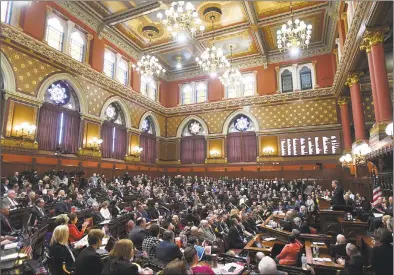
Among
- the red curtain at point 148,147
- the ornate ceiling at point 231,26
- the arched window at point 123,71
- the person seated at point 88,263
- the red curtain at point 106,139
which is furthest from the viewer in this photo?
the red curtain at point 148,147

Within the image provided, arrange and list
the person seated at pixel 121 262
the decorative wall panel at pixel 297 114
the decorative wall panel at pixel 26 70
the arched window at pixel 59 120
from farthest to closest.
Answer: the decorative wall panel at pixel 297 114
the arched window at pixel 59 120
the decorative wall panel at pixel 26 70
the person seated at pixel 121 262

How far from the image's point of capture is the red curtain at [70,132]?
44.6 feet

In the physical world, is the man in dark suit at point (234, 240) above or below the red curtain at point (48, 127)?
below

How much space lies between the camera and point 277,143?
62.2ft

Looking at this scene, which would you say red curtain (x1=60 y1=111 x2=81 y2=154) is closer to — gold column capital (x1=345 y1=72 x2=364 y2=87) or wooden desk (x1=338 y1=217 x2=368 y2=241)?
wooden desk (x1=338 y1=217 x2=368 y2=241)

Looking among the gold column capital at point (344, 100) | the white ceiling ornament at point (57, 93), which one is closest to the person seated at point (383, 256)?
the gold column capital at point (344, 100)

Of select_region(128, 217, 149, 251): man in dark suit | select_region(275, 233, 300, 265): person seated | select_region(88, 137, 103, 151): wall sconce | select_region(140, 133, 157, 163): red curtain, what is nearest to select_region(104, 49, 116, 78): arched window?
select_region(88, 137, 103, 151): wall sconce

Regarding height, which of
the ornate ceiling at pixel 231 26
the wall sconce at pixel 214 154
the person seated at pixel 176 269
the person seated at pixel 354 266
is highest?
the ornate ceiling at pixel 231 26

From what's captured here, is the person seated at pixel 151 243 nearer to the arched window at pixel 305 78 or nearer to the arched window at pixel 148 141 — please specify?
the arched window at pixel 148 141

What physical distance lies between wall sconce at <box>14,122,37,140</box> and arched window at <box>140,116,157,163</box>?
8613 millimetres

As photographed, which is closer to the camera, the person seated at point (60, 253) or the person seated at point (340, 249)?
the person seated at point (60, 253)

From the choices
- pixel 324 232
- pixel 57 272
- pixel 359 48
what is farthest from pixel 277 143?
pixel 57 272

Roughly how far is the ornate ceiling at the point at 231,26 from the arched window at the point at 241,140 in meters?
4.65

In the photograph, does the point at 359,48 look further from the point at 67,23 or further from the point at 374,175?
the point at 67,23
